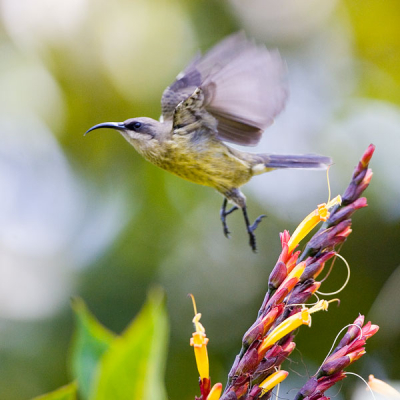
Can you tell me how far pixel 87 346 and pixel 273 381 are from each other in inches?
17.3

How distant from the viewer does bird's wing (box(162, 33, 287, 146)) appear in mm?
2357

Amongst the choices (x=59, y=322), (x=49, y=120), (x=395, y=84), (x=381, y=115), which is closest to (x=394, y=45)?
(x=395, y=84)

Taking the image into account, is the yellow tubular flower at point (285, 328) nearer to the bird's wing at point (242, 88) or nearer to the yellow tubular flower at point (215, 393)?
the yellow tubular flower at point (215, 393)

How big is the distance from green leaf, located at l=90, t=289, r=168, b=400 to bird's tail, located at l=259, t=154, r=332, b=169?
206 centimetres

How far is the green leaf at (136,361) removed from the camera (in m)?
0.88

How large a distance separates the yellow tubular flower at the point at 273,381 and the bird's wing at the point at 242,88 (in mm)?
1426

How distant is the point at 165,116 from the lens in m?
3.33

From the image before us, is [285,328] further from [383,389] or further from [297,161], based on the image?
[297,161]

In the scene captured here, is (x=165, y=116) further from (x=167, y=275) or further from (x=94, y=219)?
(x=167, y=275)

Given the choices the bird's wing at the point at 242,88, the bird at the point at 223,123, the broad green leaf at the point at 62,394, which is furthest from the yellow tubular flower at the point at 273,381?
the bird's wing at the point at 242,88

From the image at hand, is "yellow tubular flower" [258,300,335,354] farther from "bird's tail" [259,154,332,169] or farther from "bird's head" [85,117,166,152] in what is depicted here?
"bird's head" [85,117,166,152]

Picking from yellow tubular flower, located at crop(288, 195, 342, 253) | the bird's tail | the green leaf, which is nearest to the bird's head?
the bird's tail

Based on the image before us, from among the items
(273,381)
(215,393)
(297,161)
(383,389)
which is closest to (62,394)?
(215,393)

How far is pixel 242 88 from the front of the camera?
2.51 m
